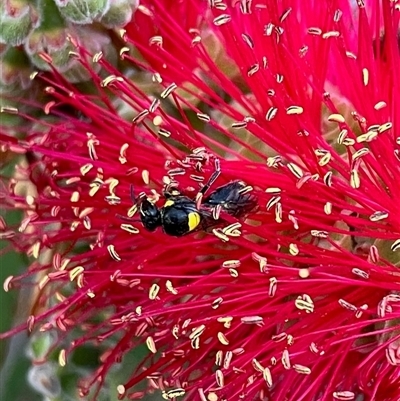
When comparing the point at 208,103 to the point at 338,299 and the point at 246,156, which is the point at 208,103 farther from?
the point at 338,299

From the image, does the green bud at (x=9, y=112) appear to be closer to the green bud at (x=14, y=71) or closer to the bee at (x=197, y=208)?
the green bud at (x=14, y=71)

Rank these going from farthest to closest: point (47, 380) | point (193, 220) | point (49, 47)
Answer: point (47, 380) < point (49, 47) < point (193, 220)

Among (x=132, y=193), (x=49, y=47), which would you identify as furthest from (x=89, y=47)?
(x=132, y=193)

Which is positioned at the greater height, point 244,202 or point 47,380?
point 244,202

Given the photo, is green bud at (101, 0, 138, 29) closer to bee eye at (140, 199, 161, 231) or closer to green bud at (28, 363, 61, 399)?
bee eye at (140, 199, 161, 231)

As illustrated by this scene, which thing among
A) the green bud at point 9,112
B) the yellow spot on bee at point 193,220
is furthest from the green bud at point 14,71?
the yellow spot on bee at point 193,220

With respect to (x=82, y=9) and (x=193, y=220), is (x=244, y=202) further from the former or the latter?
(x=82, y=9)

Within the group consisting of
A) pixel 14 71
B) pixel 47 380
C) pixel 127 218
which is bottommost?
pixel 47 380
